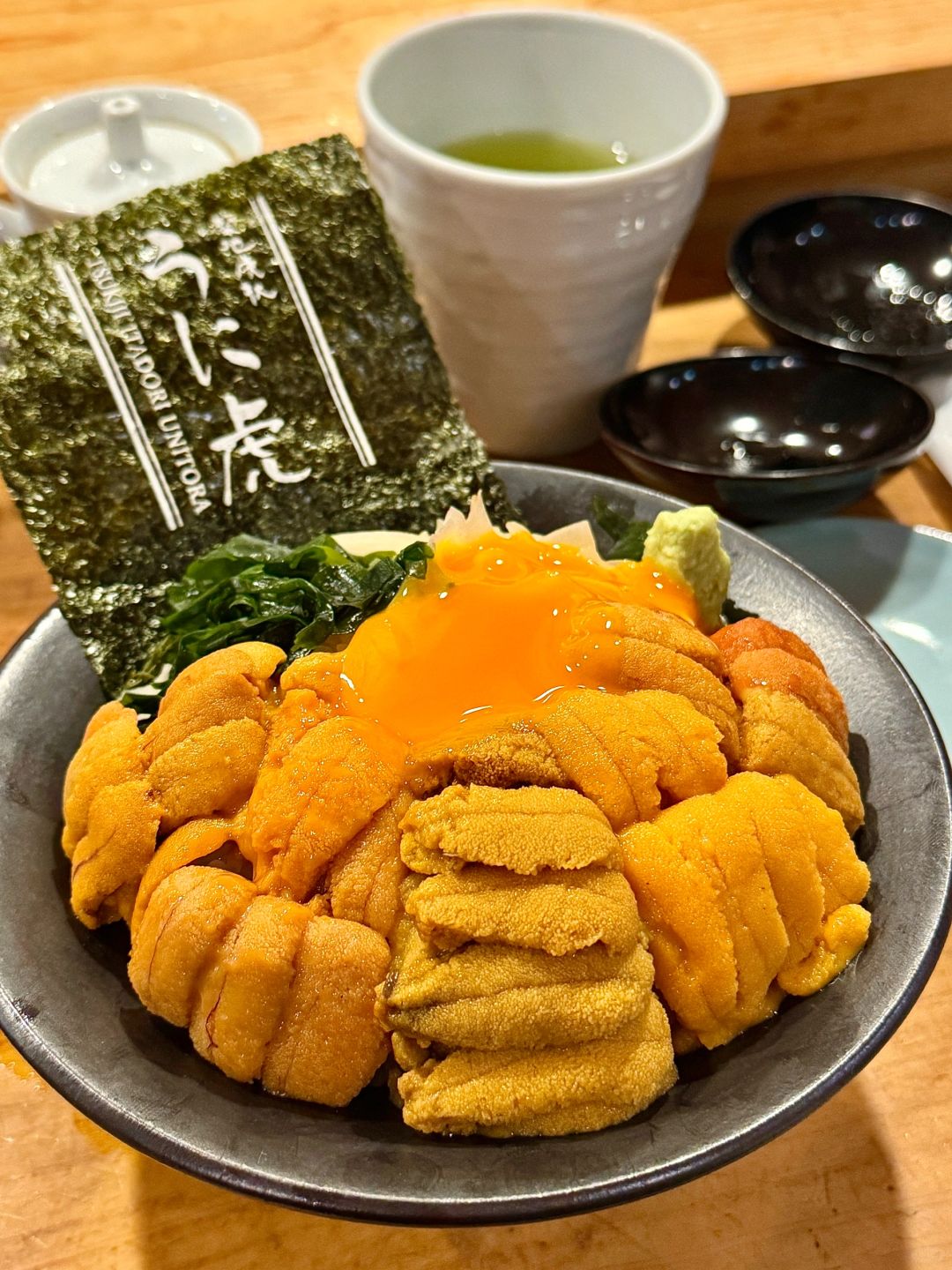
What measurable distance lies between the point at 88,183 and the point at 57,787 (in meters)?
1.35

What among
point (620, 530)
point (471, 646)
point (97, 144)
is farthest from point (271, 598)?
point (97, 144)

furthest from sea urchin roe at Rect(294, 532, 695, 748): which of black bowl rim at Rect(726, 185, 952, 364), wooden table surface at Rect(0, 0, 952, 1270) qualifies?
black bowl rim at Rect(726, 185, 952, 364)

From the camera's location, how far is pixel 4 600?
189 centimetres

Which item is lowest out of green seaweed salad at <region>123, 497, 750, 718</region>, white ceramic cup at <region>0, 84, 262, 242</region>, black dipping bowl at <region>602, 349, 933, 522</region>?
black dipping bowl at <region>602, 349, 933, 522</region>

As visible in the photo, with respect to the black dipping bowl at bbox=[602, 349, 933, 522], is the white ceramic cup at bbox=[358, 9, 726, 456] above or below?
above

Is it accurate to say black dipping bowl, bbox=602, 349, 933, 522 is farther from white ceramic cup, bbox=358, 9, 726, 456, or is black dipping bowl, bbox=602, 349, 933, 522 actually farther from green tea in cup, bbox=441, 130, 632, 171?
green tea in cup, bbox=441, 130, 632, 171

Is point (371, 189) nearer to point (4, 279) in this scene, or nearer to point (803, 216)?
point (4, 279)

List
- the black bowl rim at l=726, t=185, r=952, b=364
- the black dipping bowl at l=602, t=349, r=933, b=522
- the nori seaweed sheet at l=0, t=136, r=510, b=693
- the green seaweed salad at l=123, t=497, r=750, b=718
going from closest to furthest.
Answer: the green seaweed salad at l=123, t=497, r=750, b=718 → the nori seaweed sheet at l=0, t=136, r=510, b=693 → the black dipping bowl at l=602, t=349, r=933, b=522 → the black bowl rim at l=726, t=185, r=952, b=364

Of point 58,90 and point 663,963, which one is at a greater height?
point 58,90

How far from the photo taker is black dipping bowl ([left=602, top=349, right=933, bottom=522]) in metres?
1.89

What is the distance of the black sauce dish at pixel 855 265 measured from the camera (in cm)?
230

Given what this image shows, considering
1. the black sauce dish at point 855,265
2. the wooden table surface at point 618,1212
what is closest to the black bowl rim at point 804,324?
the black sauce dish at point 855,265

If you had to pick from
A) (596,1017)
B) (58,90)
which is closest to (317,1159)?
(596,1017)

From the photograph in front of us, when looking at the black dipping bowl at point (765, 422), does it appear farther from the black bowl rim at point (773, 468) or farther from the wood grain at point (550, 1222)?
the wood grain at point (550, 1222)
